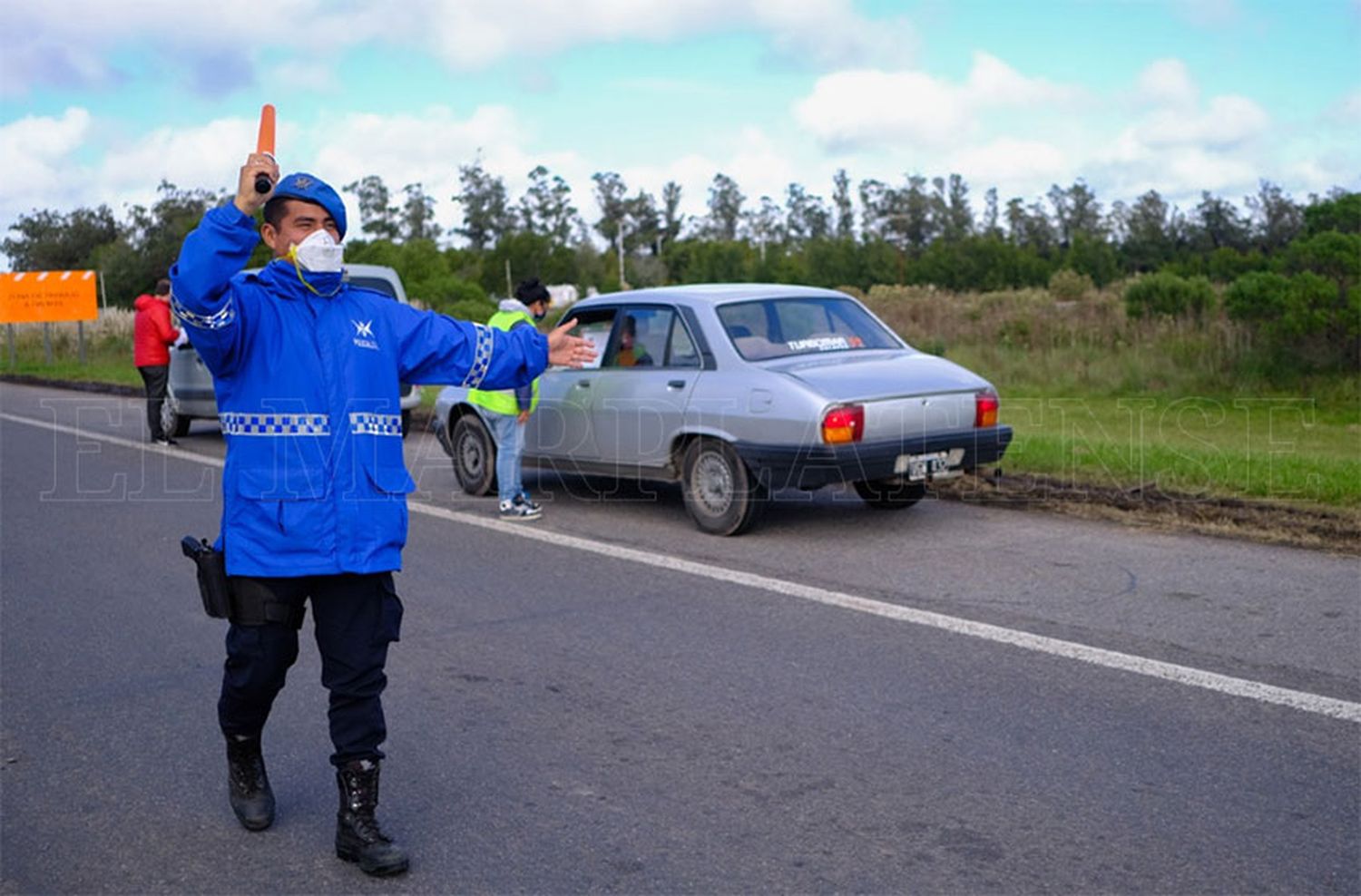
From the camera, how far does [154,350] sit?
53.1ft

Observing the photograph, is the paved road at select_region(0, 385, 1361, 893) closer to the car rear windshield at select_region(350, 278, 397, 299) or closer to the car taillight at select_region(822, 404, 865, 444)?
the car taillight at select_region(822, 404, 865, 444)

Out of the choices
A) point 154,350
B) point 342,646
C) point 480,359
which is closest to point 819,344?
point 480,359

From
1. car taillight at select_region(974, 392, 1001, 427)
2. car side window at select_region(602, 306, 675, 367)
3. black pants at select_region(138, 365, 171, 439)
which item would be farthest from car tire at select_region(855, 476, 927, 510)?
black pants at select_region(138, 365, 171, 439)

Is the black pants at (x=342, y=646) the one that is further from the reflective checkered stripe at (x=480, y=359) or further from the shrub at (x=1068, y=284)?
the shrub at (x=1068, y=284)

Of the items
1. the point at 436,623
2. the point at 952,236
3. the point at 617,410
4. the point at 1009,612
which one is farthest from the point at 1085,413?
the point at 952,236

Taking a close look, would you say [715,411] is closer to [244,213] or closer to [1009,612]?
[1009,612]

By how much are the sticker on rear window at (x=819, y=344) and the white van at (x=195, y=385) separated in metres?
7.19

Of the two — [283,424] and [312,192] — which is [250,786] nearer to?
[283,424]

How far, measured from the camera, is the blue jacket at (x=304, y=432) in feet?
13.3

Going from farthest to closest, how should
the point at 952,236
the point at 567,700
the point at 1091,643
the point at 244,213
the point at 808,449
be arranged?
the point at 952,236, the point at 808,449, the point at 1091,643, the point at 567,700, the point at 244,213

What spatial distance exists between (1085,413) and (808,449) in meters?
8.52

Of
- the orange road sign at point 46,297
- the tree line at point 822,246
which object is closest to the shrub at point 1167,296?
the tree line at point 822,246

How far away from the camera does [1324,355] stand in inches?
673

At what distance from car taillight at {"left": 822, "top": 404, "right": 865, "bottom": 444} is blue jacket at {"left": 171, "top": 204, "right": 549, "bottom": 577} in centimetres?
488
